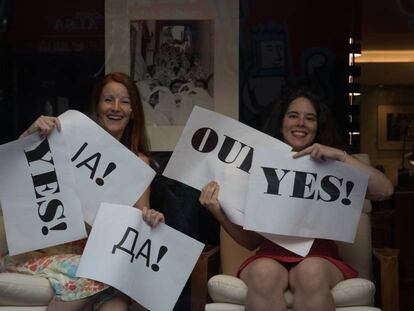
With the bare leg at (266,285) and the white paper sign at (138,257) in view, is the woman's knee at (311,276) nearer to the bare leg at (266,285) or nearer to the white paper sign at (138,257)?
the bare leg at (266,285)

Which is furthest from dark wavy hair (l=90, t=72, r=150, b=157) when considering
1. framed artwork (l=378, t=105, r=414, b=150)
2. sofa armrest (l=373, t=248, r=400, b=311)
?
framed artwork (l=378, t=105, r=414, b=150)

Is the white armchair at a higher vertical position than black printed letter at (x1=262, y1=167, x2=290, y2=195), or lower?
lower

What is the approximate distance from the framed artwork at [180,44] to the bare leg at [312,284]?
52.7 inches

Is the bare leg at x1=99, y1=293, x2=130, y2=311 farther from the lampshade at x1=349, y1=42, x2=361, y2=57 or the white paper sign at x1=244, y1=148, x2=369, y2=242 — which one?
the lampshade at x1=349, y1=42, x2=361, y2=57

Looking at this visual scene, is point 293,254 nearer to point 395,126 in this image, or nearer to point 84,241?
point 84,241

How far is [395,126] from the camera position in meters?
4.47

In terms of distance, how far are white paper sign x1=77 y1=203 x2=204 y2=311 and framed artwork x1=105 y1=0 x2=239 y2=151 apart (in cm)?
117

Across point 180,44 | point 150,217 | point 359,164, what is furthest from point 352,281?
point 180,44

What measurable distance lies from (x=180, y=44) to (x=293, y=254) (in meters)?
1.54

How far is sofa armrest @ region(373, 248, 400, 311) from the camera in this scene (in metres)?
3.50

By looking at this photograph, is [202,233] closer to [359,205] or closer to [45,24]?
[359,205]

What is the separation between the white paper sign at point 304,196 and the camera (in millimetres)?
3330

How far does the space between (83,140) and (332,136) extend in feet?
3.81

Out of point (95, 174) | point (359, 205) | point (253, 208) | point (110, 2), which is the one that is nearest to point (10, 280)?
point (95, 174)
